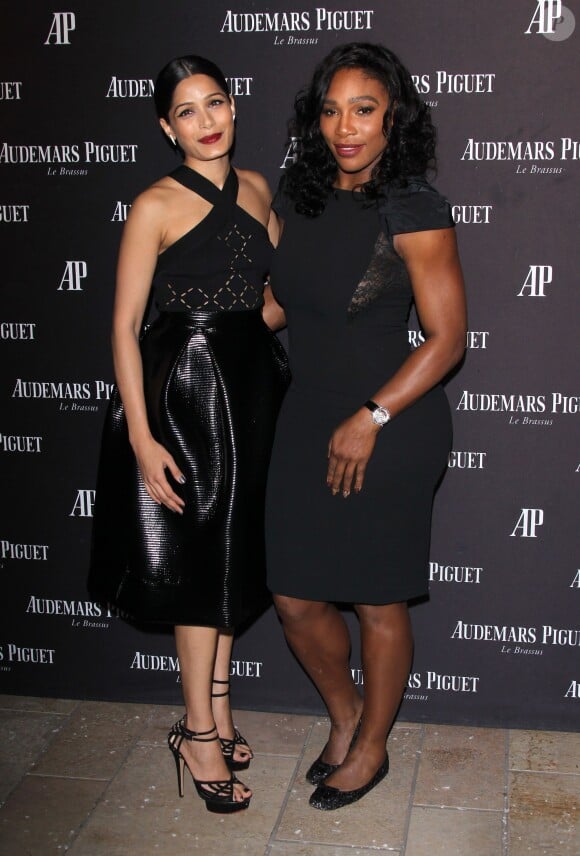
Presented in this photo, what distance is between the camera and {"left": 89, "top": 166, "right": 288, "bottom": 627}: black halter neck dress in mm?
2803

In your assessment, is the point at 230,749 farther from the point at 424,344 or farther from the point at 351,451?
the point at 424,344

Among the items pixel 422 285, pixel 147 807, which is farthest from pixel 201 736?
pixel 422 285

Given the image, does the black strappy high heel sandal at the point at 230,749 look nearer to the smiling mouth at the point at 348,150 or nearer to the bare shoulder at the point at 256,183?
the bare shoulder at the point at 256,183

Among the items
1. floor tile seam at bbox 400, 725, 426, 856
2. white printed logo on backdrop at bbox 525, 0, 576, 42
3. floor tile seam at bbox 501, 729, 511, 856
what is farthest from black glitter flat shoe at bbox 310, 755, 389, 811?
white printed logo on backdrop at bbox 525, 0, 576, 42

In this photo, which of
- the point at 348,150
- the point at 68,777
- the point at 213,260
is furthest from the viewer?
the point at 68,777

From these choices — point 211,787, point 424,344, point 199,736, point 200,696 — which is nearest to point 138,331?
point 424,344

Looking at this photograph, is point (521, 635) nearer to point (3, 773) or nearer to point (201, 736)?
point (201, 736)

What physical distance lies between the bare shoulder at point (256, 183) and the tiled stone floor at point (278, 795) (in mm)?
1675

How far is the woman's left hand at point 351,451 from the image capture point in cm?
271

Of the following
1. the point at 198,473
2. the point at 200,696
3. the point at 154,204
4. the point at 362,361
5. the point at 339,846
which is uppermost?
the point at 154,204

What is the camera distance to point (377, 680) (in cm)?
298

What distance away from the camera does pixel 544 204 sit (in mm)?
3090

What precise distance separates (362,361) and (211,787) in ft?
4.14

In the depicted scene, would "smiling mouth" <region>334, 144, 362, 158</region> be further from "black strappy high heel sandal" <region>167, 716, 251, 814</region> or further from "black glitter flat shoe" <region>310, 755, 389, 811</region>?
"black glitter flat shoe" <region>310, 755, 389, 811</region>
